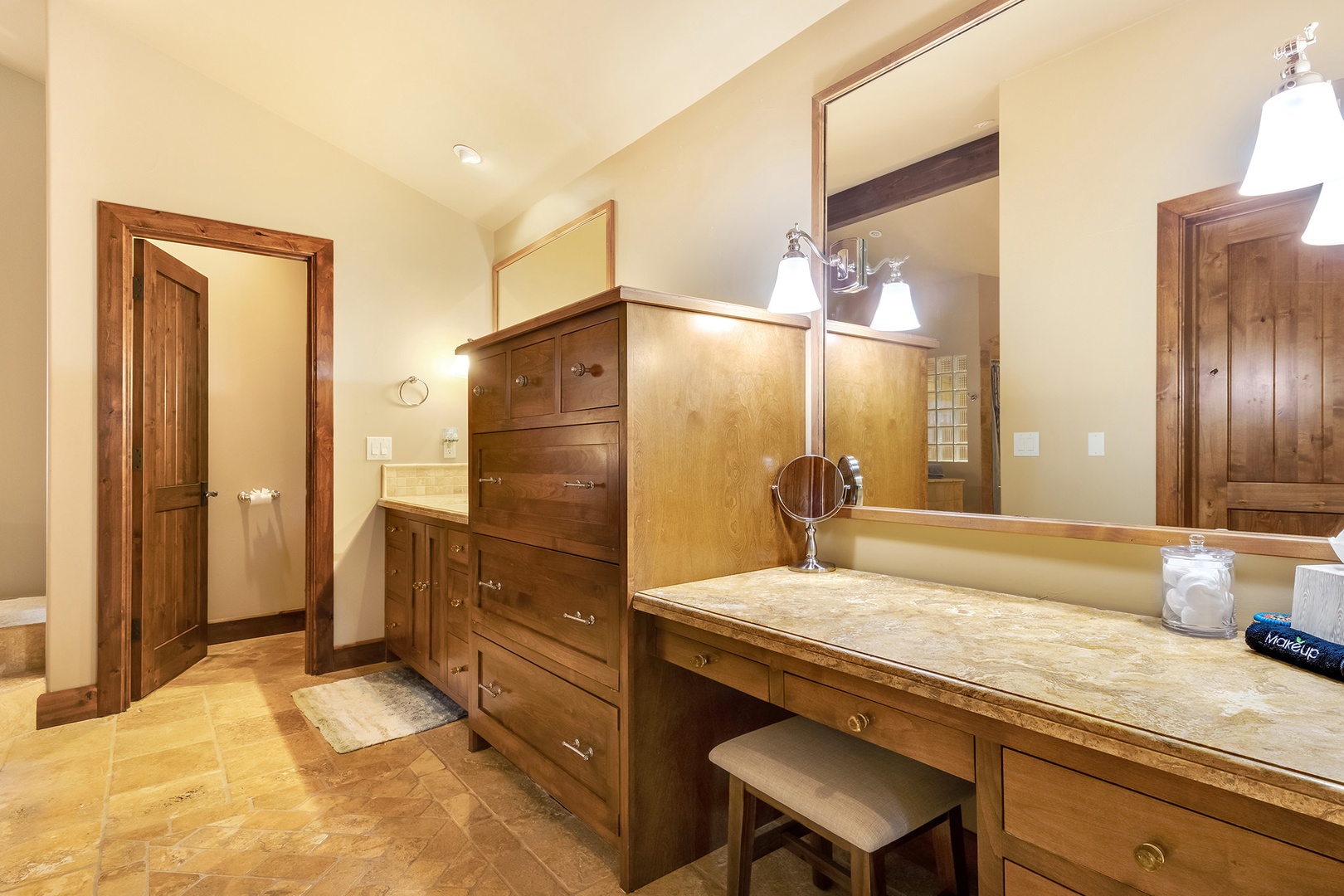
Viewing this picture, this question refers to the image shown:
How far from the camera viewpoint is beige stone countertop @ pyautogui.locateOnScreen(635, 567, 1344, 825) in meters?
0.72

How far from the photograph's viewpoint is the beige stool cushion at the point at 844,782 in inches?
48.3

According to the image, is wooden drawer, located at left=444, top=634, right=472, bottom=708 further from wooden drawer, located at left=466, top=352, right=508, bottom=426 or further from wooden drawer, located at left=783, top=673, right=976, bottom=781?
wooden drawer, located at left=783, top=673, right=976, bottom=781

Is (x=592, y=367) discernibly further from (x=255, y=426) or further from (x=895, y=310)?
(x=255, y=426)

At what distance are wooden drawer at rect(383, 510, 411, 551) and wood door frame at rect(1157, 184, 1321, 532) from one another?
9.78 ft

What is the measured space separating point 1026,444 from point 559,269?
245cm

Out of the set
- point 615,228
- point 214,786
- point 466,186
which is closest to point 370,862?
point 214,786

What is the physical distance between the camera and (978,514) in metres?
1.60

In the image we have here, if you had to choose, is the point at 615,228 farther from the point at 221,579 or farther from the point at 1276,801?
the point at 221,579

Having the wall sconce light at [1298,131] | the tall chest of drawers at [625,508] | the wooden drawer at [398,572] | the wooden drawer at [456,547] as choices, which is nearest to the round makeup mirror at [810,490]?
the tall chest of drawers at [625,508]

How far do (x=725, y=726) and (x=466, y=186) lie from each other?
3.07m

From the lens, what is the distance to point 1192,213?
1259 millimetres

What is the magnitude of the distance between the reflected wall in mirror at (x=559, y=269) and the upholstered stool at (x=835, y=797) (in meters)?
2.06

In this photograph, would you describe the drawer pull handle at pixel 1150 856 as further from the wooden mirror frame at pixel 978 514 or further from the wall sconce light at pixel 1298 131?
the wall sconce light at pixel 1298 131

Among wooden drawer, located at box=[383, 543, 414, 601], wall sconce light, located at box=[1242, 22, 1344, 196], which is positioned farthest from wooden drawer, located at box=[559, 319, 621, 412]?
wooden drawer, located at box=[383, 543, 414, 601]
